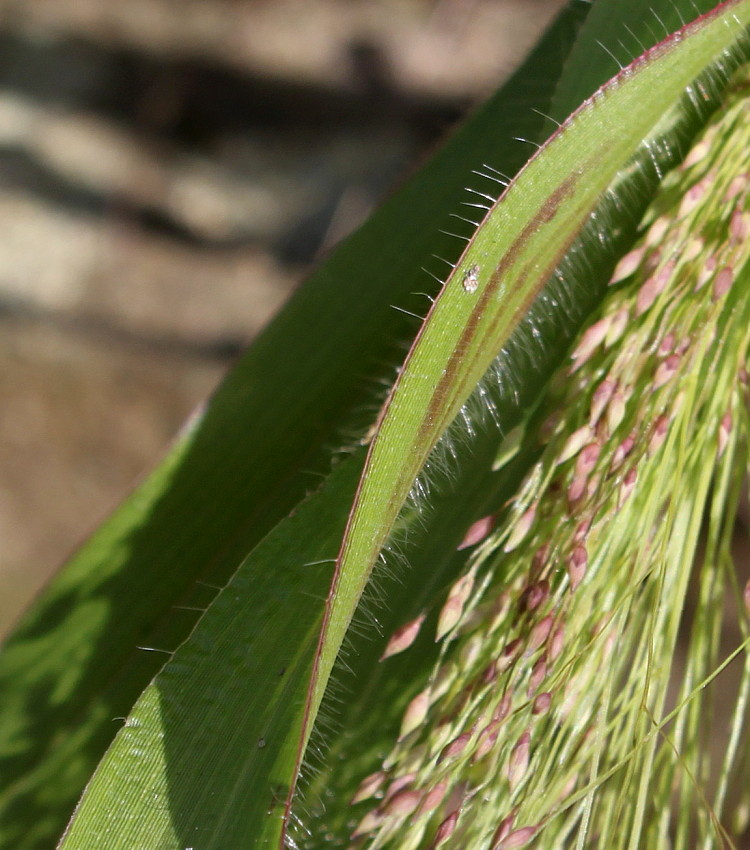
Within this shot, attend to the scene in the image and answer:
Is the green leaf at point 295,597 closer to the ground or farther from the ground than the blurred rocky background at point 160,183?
closer to the ground

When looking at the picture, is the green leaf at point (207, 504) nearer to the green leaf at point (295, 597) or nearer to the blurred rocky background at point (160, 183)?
the green leaf at point (295, 597)

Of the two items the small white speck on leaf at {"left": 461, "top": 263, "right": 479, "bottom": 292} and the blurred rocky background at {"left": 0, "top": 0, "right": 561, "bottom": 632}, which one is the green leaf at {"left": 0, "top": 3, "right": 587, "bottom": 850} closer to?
the small white speck on leaf at {"left": 461, "top": 263, "right": 479, "bottom": 292}

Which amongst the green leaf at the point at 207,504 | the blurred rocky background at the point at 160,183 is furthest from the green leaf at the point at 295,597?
the blurred rocky background at the point at 160,183

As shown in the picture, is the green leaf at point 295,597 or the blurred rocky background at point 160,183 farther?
the blurred rocky background at point 160,183

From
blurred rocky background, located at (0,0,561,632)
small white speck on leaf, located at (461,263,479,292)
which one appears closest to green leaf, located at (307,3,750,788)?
small white speck on leaf, located at (461,263,479,292)

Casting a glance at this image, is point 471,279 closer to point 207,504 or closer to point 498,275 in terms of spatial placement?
point 498,275

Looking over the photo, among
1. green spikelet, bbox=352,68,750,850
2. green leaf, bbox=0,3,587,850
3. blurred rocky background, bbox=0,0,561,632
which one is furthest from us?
blurred rocky background, bbox=0,0,561,632

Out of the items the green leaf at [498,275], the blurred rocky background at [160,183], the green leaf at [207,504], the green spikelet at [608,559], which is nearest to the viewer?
the green leaf at [498,275]

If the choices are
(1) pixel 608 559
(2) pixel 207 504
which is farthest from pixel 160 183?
(1) pixel 608 559
